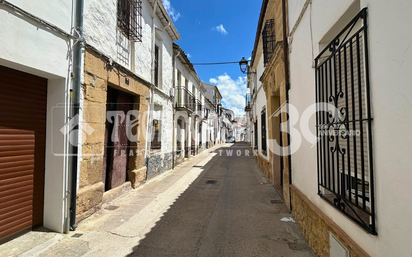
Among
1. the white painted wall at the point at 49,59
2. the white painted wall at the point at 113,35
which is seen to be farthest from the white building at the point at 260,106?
the white painted wall at the point at 49,59

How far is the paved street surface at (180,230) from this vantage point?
3088mm

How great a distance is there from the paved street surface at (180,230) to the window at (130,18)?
4481 millimetres

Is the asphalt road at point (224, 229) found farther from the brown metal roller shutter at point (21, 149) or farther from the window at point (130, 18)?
the window at point (130, 18)

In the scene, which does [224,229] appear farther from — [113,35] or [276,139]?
[113,35]

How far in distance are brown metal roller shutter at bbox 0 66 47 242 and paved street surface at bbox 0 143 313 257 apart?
14.2 inches

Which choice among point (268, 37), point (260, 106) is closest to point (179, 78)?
point (260, 106)

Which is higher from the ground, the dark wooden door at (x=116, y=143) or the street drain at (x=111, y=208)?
the dark wooden door at (x=116, y=143)

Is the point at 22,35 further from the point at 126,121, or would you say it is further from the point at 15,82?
the point at 126,121

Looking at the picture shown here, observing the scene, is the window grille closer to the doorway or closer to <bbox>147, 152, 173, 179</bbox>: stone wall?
the doorway

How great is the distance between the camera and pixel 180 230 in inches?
148

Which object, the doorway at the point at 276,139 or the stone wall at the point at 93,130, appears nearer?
the stone wall at the point at 93,130

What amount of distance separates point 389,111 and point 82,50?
4.60 meters

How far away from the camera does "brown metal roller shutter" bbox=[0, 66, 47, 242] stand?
3.09 metres

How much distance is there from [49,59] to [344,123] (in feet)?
13.7
